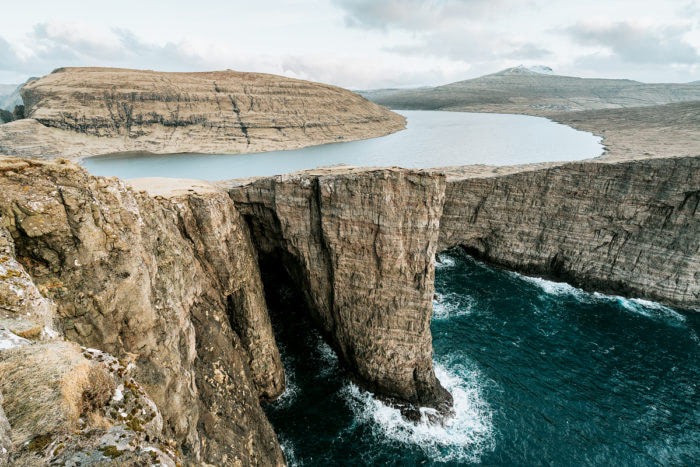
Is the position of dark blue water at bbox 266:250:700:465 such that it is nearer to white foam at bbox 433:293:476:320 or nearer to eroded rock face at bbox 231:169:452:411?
white foam at bbox 433:293:476:320

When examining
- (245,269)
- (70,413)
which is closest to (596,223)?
(245,269)

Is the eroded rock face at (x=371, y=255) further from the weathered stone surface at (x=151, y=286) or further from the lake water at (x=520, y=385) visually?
the weathered stone surface at (x=151, y=286)

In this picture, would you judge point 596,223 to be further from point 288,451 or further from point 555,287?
point 288,451

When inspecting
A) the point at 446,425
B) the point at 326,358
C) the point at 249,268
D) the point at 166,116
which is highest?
→ the point at 166,116

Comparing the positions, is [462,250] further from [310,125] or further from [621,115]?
[621,115]

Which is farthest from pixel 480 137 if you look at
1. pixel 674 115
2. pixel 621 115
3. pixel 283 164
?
pixel 621 115

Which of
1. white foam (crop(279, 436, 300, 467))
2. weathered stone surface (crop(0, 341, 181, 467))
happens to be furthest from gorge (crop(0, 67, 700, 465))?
white foam (crop(279, 436, 300, 467))

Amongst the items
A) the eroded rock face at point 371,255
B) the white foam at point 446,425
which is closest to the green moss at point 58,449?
the eroded rock face at point 371,255
